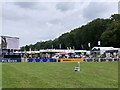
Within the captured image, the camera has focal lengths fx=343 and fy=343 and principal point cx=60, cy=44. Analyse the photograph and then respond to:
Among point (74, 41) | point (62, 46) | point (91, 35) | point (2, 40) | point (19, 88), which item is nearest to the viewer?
point (19, 88)

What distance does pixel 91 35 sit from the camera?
153250 mm

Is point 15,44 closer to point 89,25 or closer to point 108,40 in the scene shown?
point 108,40

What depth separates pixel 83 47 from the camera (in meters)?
162

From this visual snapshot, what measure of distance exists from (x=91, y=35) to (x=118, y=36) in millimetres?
48061

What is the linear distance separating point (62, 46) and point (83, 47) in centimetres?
3704

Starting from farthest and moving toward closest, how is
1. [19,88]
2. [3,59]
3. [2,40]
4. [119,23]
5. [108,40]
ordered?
[108,40] → [2,40] → [119,23] → [3,59] → [19,88]

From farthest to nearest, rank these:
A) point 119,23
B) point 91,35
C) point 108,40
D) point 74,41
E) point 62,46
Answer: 1. point 62,46
2. point 74,41
3. point 91,35
4. point 108,40
5. point 119,23

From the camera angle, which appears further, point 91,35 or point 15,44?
point 91,35

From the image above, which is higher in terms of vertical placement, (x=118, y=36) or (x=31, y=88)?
(x=118, y=36)

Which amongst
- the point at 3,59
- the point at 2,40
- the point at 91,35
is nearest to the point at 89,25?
the point at 91,35

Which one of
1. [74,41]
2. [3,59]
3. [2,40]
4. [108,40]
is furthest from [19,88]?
[74,41]

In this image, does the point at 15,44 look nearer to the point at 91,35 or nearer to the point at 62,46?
the point at 91,35

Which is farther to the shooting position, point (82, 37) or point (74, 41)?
point (74, 41)

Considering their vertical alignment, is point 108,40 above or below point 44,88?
above
